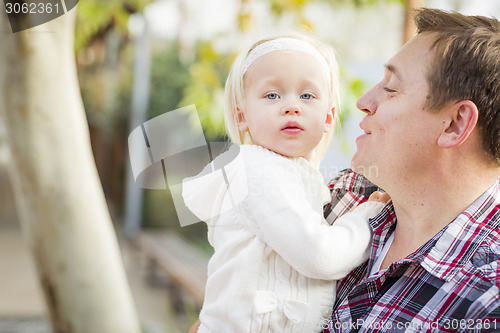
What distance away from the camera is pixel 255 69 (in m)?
1.39

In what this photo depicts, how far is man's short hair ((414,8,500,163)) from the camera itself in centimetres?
129

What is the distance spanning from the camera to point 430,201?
1.37 meters

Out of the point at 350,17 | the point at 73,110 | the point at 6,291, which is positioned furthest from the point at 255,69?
the point at 6,291

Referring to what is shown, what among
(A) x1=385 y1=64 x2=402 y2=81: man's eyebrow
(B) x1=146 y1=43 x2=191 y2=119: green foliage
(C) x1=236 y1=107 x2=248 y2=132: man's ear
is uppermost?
(A) x1=385 y1=64 x2=402 y2=81: man's eyebrow

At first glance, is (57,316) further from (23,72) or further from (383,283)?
(383,283)

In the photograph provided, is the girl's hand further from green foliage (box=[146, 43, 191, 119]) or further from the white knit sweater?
green foliage (box=[146, 43, 191, 119])

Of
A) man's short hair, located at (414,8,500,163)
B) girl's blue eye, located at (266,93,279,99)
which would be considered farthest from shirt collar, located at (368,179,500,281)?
girl's blue eye, located at (266,93,279,99)

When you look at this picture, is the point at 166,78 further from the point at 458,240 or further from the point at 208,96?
the point at 458,240

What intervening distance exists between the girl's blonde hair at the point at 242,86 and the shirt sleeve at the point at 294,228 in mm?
233

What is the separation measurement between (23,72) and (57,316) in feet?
3.35

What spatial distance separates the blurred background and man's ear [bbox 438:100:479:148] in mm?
310

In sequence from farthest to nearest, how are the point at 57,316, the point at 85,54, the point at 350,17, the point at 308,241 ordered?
the point at 85,54 → the point at 350,17 → the point at 57,316 → the point at 308,241

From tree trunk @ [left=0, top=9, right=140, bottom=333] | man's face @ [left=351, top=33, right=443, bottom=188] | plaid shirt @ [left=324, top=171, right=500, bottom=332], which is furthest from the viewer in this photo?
tree trunk @ [left=0, top=9, right=140, bottom=333]

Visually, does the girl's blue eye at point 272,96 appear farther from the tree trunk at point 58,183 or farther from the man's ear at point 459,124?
the tree trunk at point 58,183
